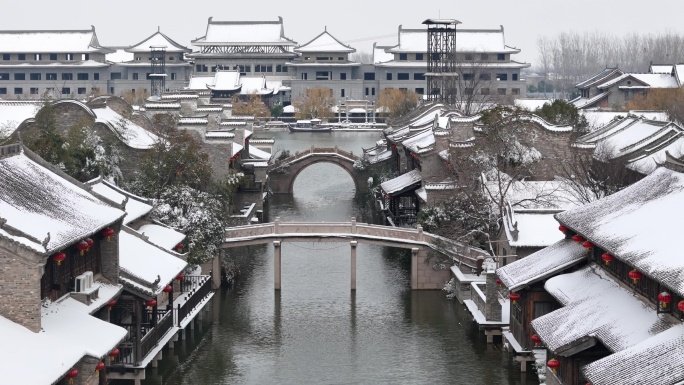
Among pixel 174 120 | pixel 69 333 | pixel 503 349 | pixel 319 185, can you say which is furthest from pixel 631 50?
pixel 69 333

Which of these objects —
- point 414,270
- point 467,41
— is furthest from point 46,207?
point 467,41

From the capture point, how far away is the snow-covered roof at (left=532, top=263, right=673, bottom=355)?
947 inches

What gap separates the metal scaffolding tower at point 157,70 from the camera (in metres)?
130

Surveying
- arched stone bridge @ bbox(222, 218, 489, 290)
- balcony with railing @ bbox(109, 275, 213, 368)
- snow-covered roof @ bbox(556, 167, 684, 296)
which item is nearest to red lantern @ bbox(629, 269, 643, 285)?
snow-covered roof @ bbox(556, 167, 684, 296)

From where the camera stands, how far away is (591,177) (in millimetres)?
47781

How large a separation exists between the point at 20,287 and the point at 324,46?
12112cm

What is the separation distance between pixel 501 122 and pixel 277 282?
11945 mm

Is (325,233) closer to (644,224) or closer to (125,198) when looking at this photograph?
(125,198)

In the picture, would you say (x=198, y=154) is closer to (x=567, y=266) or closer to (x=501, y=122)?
(x=501, y=122)

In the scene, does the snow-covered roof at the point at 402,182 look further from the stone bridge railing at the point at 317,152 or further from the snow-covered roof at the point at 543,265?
the snow-covered roof at the point at 543,265

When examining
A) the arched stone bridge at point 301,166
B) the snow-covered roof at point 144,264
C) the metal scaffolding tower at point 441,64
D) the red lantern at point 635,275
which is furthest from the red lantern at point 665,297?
the metal scaffolding tower at point 441,64

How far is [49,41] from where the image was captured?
5625 inches

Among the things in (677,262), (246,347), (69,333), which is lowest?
(246,347)

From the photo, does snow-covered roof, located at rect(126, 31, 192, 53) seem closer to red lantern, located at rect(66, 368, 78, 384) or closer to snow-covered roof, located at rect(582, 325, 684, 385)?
red lantern, located at rect(66, 368, 78, 384)
